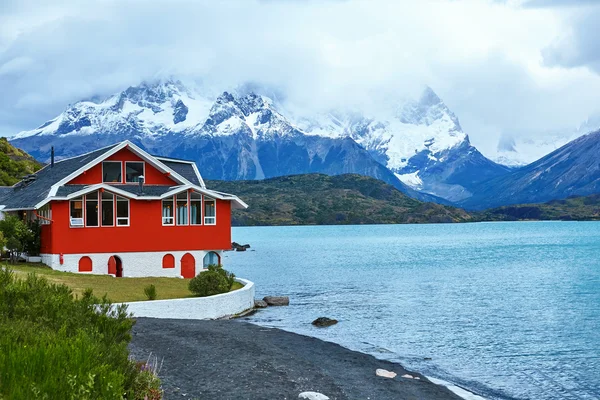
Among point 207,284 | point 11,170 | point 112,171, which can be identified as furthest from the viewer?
point 11,170

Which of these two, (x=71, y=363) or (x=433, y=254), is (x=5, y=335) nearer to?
(x=71, y=363)

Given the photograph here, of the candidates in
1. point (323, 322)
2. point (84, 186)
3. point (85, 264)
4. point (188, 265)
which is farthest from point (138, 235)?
point (323, 322)

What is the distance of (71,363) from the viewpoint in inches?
360

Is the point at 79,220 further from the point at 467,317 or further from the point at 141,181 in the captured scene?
the point at 467,317

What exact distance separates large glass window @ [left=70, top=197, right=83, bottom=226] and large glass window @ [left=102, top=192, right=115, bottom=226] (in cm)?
155

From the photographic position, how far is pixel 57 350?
31.0ft

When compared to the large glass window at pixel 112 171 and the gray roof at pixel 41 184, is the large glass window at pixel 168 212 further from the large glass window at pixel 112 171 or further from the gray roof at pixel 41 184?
the gray roof at pixel 41 184

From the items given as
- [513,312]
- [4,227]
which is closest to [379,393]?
[513,312]

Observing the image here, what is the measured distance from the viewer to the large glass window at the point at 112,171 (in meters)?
50.1

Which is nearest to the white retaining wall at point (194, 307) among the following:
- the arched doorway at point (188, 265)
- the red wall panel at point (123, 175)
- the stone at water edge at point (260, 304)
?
the stone at water edge at point (260, 304)

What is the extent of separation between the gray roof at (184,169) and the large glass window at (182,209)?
4269 mm

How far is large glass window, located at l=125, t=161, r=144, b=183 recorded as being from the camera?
5056 cm

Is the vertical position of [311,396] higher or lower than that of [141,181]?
lower

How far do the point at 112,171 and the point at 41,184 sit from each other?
7.58 m
